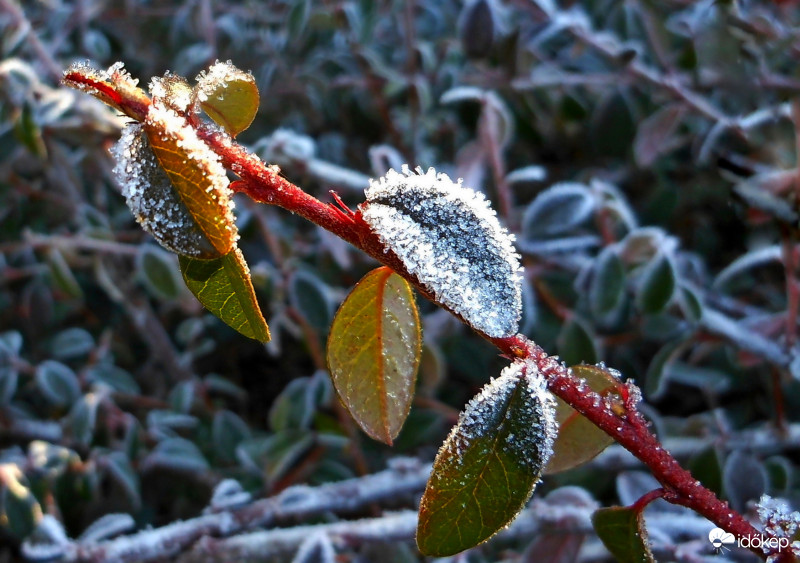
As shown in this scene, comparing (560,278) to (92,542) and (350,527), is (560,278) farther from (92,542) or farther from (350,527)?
(92,542)

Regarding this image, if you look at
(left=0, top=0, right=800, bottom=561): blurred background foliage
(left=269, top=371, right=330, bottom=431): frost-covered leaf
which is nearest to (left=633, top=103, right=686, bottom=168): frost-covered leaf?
(left=0, top=0, right=800, bottom=561): blurred background foliage

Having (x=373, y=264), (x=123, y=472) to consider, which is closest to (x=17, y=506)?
(x=123, y=472)

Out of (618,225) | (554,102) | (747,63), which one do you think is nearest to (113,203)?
(554,102)

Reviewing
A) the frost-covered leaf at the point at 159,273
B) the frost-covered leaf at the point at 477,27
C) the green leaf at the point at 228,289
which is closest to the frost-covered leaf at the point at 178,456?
the frost-covered leaf at the point at 159,273

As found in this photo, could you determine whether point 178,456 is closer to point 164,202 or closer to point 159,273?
point 159,273

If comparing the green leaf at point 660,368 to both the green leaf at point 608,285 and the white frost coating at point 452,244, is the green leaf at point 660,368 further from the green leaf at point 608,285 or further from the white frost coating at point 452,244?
the white frost coating at point 452,244

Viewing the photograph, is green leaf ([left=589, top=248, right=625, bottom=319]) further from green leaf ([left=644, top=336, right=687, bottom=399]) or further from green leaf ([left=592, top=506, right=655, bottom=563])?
green leaf ([left=592, top=506, right=655, bottom=563])

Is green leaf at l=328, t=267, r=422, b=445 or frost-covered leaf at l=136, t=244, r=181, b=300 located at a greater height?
frost-covered leaf at l=136, t=244, r=181, b=300
